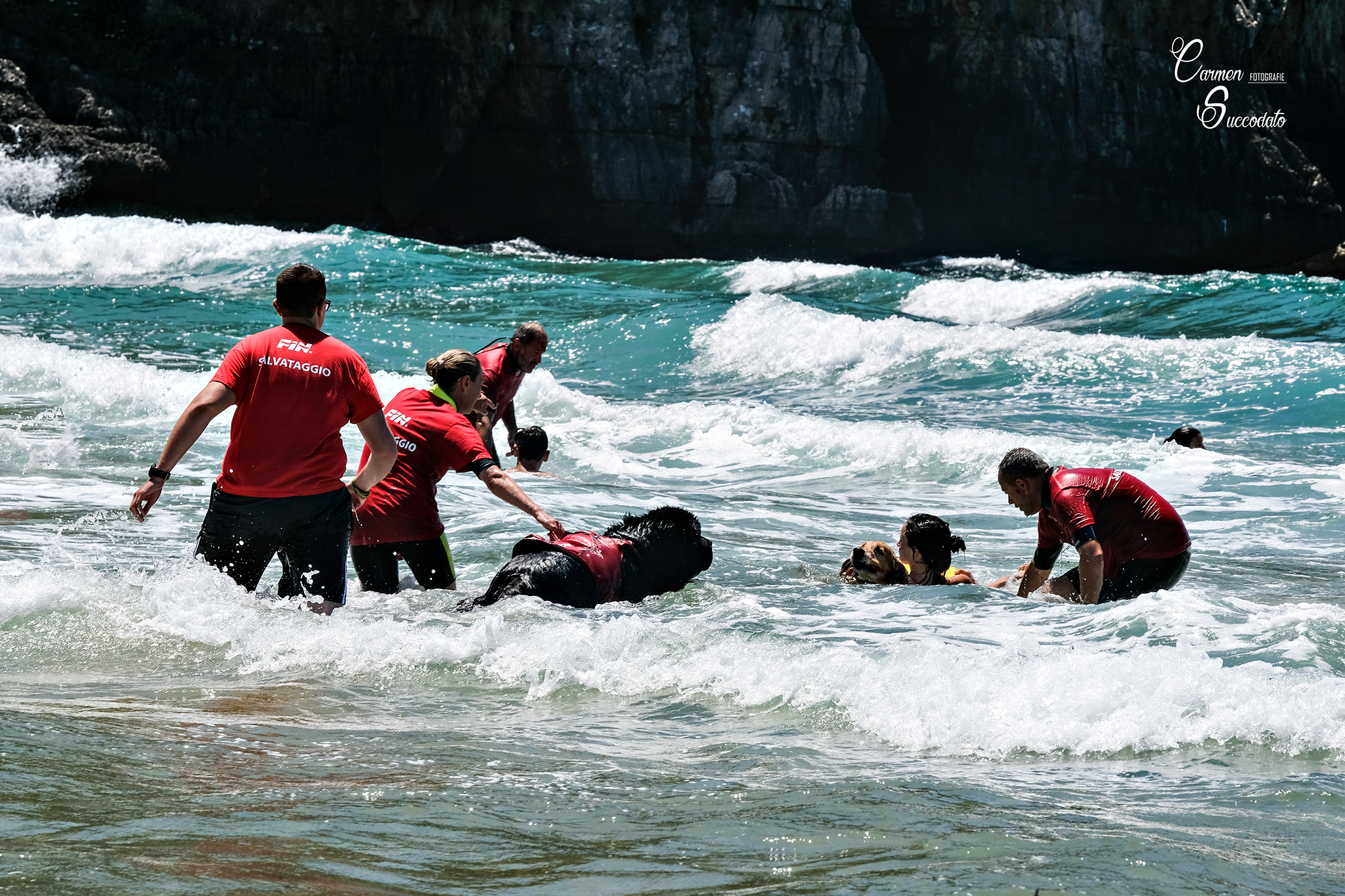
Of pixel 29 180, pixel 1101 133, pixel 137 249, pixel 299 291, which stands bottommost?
pixel 299 291

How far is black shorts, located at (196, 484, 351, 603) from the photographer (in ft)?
16.1

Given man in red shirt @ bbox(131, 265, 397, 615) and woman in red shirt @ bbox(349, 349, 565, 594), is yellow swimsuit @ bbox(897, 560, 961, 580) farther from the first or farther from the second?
man in red shirt @ bbox(131, 265, 397, 615)

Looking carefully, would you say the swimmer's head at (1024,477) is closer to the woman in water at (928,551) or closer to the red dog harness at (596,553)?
the woman in water at (928,551)

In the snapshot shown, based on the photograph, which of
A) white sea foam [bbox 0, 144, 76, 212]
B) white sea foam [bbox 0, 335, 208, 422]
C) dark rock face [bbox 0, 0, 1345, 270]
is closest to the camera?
white sea foam [bbox 0, 335, 208, 422]

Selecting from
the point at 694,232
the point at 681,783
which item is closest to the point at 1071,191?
the point at 694,232

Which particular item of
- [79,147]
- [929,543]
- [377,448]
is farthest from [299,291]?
[79,147]

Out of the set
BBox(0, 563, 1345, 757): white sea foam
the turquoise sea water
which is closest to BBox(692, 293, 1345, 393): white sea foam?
the turquoise sea water

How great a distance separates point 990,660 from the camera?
15.9ft

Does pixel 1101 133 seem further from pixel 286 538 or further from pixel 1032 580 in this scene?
pixel 286 538

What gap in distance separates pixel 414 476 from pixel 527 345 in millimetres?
3066

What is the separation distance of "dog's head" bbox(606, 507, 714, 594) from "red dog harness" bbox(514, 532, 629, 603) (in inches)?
4.1

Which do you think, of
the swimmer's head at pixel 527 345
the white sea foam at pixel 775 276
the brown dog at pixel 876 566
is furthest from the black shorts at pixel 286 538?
the white sea foam at pixel 775 276

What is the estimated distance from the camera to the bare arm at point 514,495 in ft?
18.0

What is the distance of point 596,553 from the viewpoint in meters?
5.74
